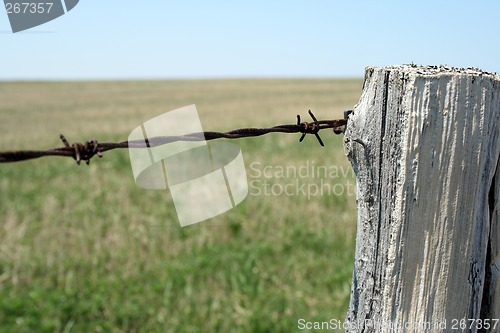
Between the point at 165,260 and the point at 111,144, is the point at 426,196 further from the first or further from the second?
the point at 165,260

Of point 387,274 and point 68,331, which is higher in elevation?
point 387,274

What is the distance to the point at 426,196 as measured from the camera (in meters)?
1.16

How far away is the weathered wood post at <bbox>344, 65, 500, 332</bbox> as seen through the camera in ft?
3.74

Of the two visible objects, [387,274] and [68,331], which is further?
[68,331]

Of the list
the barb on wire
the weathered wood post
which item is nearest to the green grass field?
the barb on wire

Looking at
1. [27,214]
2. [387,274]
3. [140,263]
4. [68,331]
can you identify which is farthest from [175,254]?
[387,274]

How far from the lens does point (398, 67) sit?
1.22 m

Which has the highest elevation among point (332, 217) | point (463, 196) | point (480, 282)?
point (463, 196)

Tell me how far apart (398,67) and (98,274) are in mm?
4162

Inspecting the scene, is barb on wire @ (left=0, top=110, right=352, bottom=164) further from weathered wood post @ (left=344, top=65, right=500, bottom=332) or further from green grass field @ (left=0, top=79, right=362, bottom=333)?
green grass field @ (left=0, top=79, right=362, bottom=333)

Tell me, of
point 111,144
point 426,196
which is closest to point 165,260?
point 111,144

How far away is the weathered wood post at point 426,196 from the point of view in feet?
3.74

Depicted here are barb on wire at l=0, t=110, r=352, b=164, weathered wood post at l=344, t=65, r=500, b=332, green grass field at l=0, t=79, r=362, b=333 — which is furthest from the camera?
green grass field at l=0, t=79, r=362, b=333

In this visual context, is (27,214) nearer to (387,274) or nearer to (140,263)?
(140,263)
